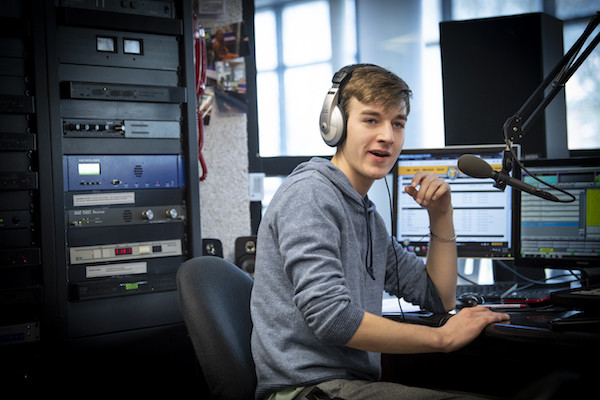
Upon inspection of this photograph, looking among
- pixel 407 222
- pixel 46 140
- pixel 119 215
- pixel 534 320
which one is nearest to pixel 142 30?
pixel 46 140

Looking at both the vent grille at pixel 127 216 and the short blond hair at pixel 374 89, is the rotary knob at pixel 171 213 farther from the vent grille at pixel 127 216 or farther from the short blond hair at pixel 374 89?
the short blond hair at pixel 374 89

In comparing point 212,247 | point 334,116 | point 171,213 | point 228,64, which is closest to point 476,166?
point 334,116

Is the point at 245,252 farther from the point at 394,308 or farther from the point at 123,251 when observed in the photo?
the point at 394,308

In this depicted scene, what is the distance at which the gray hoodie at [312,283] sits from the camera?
1.01 metres

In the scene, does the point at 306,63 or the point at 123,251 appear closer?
the point at 123,251

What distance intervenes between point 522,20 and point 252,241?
121 centimetres

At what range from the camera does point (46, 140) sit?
71.7 inches

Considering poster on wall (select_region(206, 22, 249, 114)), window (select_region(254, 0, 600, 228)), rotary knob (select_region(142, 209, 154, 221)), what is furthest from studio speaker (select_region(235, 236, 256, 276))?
poster on wall (select_region(206, 22, 249, 114))

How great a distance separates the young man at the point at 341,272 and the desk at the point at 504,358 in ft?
0.23

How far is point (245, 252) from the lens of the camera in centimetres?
225

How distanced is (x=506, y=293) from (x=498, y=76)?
2.33 ft

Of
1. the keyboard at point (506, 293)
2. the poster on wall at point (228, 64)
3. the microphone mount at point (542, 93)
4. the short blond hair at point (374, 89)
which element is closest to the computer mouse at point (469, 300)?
the keyboard at point (506, 293)

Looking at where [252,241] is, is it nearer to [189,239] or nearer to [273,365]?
[189,239]

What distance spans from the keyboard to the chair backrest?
26.3 inches
